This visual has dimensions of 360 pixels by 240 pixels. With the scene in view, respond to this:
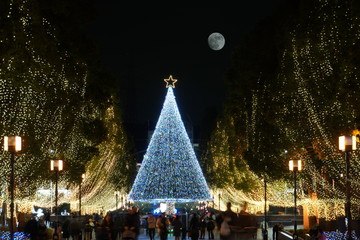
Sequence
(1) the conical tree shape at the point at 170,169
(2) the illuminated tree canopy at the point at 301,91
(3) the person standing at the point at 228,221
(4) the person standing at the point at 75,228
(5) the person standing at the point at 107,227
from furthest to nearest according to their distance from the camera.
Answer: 1. (1) the conical tree shape at the point at 170,169
2. (4) the person standing at the point at 75,228
3. (2) the illuminated tree canopy at the point at 301,91
4. (5) the person standing at the point at 107,227
5. (3) the person standing at the point at 228,221

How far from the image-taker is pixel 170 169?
194ft

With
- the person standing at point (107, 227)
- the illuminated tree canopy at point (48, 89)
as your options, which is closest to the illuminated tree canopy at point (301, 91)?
the illuminated tree canopy at point (48, 89)

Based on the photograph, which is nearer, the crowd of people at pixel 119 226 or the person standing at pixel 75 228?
the crowd of people at pixel 119 226

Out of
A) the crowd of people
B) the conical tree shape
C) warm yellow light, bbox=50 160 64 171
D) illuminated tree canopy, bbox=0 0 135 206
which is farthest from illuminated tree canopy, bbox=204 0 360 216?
the conical tree shape

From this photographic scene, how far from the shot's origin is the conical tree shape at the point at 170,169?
58.4 metres

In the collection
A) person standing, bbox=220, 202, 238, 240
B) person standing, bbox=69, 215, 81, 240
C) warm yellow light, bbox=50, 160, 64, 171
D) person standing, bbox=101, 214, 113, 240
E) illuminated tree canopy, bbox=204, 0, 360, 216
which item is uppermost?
illuminated tree canopy, bbox=204, 0, 360, 216

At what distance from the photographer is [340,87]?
75.0ft

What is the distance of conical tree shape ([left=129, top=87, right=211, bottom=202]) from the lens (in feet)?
192

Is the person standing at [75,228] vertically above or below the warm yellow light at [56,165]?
below

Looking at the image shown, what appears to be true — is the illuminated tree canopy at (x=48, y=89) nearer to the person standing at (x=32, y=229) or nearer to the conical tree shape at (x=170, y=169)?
the person standing at (x=32, y=229)

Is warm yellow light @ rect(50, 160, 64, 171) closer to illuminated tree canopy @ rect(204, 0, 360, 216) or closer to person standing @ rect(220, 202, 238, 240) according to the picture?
illuminated tree canopy @ rect(204, 0, 360, 216)

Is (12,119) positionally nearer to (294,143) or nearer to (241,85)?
(294,143)

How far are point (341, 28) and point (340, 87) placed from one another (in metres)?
1.92

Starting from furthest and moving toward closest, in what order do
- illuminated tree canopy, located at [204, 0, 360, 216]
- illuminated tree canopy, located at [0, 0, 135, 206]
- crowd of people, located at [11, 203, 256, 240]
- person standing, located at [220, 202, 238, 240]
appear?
illuminated tree canopy, located at [204, 0, 360, 216] < illuminated tree canopy, located at [0, 0, 135, 206] < crowd of people, located at [11, 203, 256, 240] < person standing, located at [220, 202, 238, 240]
